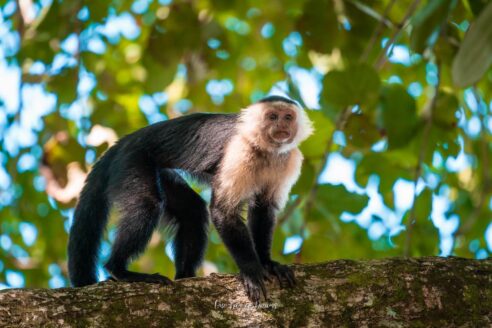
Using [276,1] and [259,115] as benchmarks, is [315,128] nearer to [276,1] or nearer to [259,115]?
[259,115]

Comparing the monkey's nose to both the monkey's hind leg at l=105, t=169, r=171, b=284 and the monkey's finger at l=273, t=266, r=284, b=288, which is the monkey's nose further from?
the monkey's finger at l=273, t=266, r=284, b=288

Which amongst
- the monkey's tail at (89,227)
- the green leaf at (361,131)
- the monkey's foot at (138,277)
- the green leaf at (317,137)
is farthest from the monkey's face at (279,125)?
the monkey's foot at (138,277)

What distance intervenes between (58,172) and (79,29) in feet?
3.81

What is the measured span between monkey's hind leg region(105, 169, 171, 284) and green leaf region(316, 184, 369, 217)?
3.40ft

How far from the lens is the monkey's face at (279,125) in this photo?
403 cm

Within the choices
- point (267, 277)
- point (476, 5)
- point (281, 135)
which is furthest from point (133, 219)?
point (476, 5)

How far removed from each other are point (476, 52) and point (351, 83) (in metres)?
2.17

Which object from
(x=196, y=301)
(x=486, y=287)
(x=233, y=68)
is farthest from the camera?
(x=233, y=68)

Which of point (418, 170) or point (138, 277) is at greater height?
point (418, 170)

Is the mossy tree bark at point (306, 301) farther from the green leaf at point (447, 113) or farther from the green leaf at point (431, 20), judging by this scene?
the green leaf at point (431, 20)

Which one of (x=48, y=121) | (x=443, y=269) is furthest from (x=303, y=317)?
(x=48, y=121)

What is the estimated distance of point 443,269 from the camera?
2.86 metres

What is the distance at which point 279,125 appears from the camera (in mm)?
4059

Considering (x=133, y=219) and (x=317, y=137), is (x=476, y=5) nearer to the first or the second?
(x=317, y=137)
